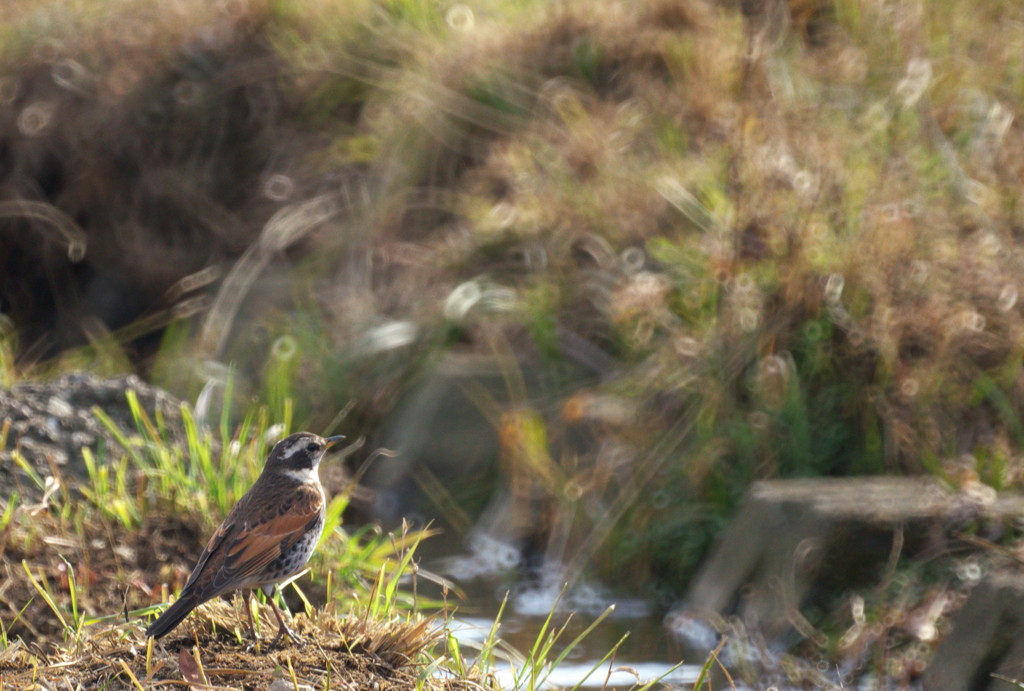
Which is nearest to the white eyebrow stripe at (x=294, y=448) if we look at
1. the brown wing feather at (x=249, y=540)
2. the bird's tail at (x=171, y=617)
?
the brown wing feather at (x=249, y=540)

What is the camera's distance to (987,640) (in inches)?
147

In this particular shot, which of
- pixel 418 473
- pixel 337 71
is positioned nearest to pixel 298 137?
pixel 337 71

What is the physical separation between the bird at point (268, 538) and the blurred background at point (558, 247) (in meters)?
1.47

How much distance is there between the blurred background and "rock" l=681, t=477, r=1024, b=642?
284mm

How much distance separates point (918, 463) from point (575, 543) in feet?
4.72

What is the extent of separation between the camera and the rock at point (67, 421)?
15.9 ft

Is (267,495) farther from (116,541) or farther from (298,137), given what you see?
(298,137)

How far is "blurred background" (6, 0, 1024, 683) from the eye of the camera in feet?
17.1

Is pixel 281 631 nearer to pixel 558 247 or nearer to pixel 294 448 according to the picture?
pixel 294 448

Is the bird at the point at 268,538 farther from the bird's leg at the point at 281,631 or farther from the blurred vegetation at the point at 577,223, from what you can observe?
the blurred vegetation at the point at 577,223

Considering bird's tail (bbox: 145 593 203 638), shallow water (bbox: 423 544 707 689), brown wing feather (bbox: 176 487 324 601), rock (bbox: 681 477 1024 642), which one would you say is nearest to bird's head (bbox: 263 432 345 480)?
brown wing feather (bbox: 176 487 324 601)

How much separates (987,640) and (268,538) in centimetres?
208

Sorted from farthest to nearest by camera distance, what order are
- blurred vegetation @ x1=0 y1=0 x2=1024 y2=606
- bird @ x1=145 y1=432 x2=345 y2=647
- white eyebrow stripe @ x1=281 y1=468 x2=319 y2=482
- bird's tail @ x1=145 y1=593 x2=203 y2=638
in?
blurred vegetation @ x1=0 y1=0 x2=1024 y2=606
white eyebrow stripe @ x1=281 y1=468 x2=319 y2=482
bird @ x1=145 y1=432 x2=345 y2=647
bird's tail @ x1=145 y1=593 x2=203 y2=638

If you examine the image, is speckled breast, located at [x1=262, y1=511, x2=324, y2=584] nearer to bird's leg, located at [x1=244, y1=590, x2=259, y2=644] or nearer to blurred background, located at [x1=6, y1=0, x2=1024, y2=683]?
bird's leg, located at [x1=244, y1=590, x2=259, y2=644]
